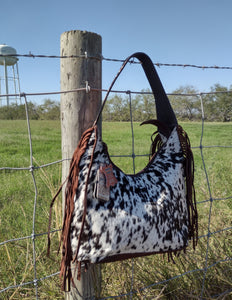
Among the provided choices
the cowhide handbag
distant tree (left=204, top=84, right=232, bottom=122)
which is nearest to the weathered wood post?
the cowhide handbag

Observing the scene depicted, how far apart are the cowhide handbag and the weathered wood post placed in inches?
5.0

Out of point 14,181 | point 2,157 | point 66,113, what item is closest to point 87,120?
point 66,113

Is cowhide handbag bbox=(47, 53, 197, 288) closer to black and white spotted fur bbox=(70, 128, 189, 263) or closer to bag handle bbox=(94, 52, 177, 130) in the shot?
black and white spotted fur bbox=(70, 128, 189, 263)

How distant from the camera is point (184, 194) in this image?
3.79ft

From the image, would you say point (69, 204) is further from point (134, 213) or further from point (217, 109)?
point (217, 109)

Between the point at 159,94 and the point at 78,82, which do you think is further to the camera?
the point at 159,94

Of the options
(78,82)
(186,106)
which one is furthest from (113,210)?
(186,106)

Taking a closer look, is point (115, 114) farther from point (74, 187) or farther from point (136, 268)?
point (74, 187)

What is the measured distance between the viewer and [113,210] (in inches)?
36.2

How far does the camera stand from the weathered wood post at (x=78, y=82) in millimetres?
1062

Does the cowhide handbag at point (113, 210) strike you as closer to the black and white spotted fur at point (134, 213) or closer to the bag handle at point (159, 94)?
the black and white spotted fur at point (134, 213)

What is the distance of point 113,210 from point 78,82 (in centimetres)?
52

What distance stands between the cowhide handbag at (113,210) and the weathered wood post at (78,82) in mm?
127

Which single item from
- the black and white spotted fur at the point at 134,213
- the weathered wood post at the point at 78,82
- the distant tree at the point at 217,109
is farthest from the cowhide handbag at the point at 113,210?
the distant tree at the point at 217,109
